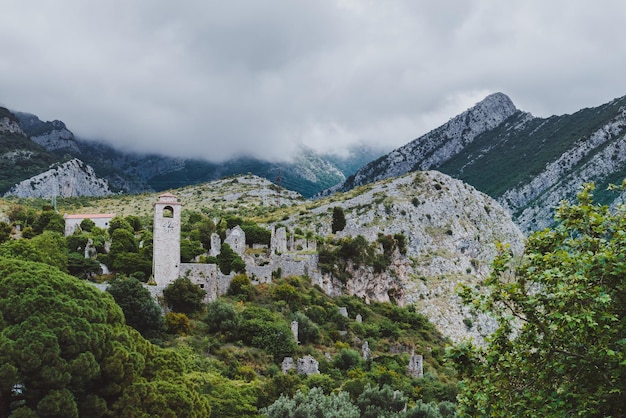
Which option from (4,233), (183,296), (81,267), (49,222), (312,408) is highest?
(49,222)

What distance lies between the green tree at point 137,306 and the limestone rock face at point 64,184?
292 ft

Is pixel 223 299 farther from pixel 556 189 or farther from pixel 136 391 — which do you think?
pixel 556 189

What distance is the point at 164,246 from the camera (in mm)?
36125

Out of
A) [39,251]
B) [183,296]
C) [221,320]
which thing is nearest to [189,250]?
[183,296]

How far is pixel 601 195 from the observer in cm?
10062

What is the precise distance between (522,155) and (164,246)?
447 ft

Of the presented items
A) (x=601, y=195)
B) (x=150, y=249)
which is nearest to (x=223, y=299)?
(x=150, y=249)

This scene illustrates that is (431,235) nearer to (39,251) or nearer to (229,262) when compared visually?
(229,262)

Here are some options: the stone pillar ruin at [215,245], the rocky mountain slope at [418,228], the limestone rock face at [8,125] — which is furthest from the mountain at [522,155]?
the limestone rock face at [8,125]

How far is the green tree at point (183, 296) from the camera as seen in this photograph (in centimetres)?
3422

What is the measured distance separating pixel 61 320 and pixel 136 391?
9.98 feet

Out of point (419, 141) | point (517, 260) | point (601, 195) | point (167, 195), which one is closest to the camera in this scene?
point (517, 260)

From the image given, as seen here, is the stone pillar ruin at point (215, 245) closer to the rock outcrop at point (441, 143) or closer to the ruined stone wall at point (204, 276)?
the ruined stone wall at point (204, 276)

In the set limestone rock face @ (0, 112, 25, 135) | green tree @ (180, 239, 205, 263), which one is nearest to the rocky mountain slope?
green tree @ (180, 239, 205, 263)
